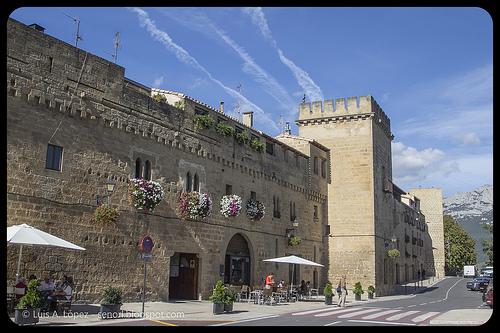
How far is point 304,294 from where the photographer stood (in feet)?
97.2

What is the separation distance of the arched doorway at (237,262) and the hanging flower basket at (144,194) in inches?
282

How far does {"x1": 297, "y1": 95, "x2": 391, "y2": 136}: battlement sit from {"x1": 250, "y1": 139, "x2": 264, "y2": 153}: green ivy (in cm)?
1228

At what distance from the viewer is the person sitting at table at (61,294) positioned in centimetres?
1597

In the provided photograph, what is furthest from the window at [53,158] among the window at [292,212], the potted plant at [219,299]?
the window at [292,212]

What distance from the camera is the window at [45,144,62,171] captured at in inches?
693

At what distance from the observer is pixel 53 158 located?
1777cm

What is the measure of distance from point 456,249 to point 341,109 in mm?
55365

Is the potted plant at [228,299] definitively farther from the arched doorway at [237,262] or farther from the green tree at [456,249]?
the green tree at [456,249]

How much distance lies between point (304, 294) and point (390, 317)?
11.3 metres

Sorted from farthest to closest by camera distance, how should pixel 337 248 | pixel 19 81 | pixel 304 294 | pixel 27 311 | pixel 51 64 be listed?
pixel 337 248 → pixel 304 294 → pixel 51 64 → pixel 19 81 → pixel 27 311

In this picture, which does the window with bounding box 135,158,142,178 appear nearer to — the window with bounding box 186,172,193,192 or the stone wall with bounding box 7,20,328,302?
the stone wall with bounding box 7,20,328,302

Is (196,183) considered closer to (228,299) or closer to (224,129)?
(224,129)
